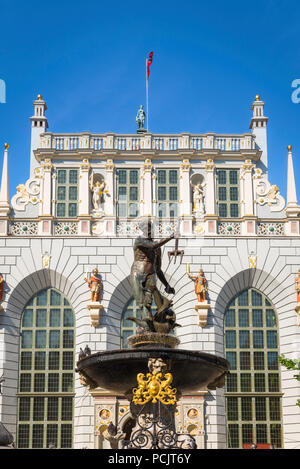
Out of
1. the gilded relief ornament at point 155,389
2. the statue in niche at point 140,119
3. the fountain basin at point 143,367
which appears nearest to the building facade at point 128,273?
the statue in niche at point 140,119

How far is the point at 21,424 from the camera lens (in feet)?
127

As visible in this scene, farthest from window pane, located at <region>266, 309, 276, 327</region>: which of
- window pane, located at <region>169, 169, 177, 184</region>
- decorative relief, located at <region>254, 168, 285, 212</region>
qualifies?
window pane, located at <region>169, 169, 177, 184</region>

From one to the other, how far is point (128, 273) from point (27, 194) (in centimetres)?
761

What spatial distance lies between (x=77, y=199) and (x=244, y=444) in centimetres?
1599

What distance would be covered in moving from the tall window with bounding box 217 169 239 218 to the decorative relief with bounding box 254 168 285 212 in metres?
1.19

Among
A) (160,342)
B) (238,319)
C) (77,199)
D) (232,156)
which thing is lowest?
(160,342)

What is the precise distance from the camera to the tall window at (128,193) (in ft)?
137

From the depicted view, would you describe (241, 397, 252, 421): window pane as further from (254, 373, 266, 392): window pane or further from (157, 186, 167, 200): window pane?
(157, 186, 167, 200): window pane

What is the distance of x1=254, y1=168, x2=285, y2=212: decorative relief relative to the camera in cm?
4191

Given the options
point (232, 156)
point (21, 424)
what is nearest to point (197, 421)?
point (21, 424)

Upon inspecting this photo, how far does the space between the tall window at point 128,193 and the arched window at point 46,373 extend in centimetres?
597

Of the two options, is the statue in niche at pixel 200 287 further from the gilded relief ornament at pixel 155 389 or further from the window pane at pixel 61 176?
the gilded relief ornament at pixel 155 389
